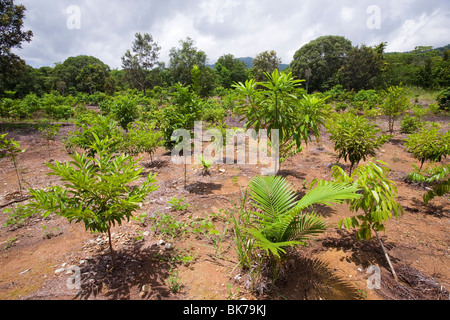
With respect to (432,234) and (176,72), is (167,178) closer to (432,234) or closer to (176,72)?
(432,234)

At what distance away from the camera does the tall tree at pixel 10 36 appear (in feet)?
35.4

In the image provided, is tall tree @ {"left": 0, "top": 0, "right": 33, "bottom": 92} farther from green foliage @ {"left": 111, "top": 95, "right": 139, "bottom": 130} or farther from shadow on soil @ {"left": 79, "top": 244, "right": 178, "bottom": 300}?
shadow on soil @ {"left": 79, "top": 244, "right": 178, "bottom": 300}

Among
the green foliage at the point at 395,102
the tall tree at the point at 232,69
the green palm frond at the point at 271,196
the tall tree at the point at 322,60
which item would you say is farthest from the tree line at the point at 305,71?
the green palm frond at the point at 271,196

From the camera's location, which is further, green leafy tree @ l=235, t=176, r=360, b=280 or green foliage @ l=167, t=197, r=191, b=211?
green foliage @ l=167, t=197, r=191, b=211

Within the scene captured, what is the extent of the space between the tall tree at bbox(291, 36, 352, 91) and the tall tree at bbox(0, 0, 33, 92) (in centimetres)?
2940

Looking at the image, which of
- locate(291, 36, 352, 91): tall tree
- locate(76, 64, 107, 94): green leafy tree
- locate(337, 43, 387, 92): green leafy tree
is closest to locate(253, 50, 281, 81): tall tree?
locate(291, 36, 352, 91): tall tree

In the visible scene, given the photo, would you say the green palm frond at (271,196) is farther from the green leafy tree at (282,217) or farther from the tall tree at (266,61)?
the tall tree at (266,61)

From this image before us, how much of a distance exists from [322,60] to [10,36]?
Answer: 33003 mm

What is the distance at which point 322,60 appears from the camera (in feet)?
98.9

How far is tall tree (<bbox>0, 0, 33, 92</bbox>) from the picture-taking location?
10.8 metres

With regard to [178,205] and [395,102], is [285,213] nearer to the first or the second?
[178,205]

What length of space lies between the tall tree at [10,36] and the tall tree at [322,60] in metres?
29.4
